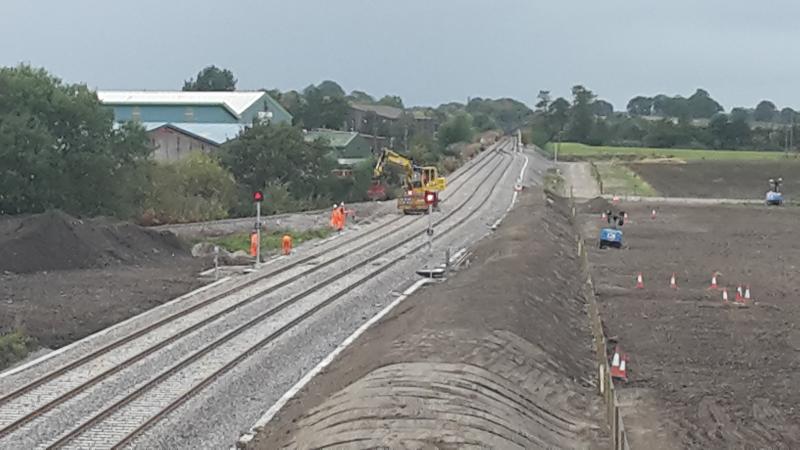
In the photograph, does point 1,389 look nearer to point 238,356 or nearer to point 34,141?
point 238,356

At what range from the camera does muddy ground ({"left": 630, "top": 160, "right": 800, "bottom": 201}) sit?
84312 mm

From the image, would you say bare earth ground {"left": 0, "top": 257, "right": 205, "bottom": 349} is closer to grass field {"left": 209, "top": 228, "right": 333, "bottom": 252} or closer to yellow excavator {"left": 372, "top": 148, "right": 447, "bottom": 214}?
grass field {"left": 209, "top": 228, "right": 333, "bottom": 252}

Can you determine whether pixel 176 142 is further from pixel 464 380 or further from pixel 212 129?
pixel 464 380

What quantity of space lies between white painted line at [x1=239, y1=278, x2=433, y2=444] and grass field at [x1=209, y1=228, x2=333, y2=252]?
12.1 metres

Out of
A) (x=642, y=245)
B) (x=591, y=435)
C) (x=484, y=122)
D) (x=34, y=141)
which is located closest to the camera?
(x=591, y=435)

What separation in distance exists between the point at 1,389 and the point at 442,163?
7163 centimetres

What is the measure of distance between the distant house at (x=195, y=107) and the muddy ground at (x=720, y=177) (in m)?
34.7

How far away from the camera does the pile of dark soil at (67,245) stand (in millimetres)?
28906

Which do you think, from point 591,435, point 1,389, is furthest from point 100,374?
point 591,435

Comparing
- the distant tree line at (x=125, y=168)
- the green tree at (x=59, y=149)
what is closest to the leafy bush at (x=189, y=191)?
the distant tree line at (x=125, y=168)

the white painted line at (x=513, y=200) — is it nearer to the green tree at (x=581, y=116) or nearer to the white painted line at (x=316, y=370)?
the white painted line at (x=316, y=370)

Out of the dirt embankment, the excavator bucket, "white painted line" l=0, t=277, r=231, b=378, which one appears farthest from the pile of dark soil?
the excavator bucket

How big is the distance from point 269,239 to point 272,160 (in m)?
16.9

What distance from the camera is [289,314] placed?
76.1ft
